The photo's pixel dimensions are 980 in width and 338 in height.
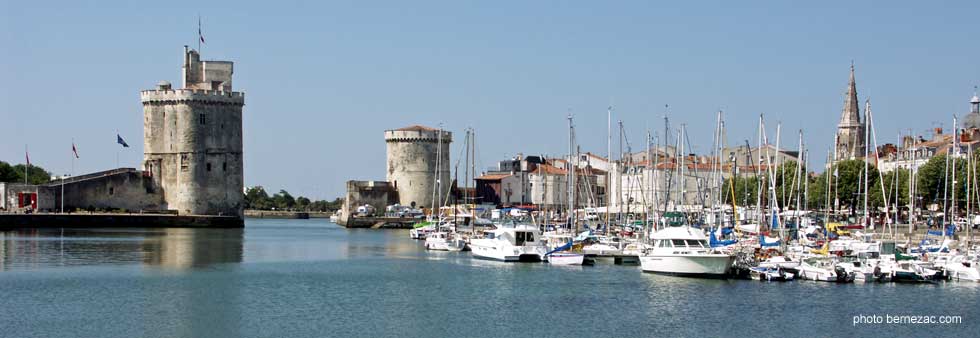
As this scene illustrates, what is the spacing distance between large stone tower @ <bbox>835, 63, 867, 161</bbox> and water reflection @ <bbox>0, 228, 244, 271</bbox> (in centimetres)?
5018

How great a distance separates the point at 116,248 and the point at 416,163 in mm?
38189

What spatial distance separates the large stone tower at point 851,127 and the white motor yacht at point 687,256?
63526mm

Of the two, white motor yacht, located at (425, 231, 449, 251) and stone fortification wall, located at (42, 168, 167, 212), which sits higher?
stone fortification wall, located at (42, 168, 167, 212)

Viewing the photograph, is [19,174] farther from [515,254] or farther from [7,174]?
[515,254]

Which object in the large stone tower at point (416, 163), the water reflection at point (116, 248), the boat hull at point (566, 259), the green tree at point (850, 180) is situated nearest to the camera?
the boat hull at point (566, 259)

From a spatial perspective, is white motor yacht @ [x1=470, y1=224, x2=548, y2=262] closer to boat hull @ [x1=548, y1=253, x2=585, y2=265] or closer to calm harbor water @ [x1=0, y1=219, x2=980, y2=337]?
calm harbor water @ [x1=0, y1=219, x2=980, y2=337]

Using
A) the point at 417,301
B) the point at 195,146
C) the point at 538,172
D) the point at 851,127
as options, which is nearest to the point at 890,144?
the point at 851,127

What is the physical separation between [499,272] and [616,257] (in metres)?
4.56

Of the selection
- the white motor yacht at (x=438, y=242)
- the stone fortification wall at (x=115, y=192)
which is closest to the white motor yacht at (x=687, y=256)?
the white motor yacht at (x=438, y=242)

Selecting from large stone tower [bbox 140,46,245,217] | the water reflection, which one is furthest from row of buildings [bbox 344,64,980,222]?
the water reflection

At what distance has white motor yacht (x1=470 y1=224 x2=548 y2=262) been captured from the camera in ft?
128

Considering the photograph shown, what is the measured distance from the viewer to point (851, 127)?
311 feet

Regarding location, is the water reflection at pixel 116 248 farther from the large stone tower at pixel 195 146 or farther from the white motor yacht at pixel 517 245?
the white motor yacht at pixel 517 245

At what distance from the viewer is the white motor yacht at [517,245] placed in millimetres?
39125
